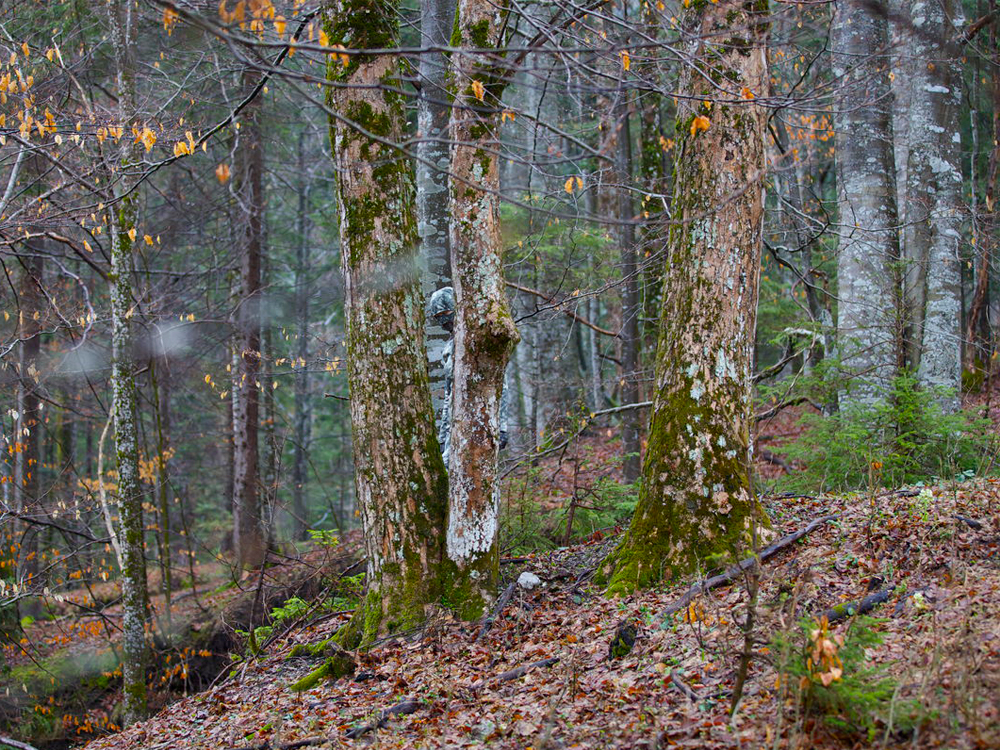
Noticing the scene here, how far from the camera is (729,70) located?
582cm

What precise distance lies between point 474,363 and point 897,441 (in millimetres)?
4438

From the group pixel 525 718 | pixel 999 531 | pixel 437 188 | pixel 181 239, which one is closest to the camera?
pixel 525 718

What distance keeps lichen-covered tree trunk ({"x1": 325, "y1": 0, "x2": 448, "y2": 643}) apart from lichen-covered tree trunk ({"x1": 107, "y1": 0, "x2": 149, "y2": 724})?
12.7 feet

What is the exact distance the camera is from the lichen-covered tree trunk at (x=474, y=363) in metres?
5.80

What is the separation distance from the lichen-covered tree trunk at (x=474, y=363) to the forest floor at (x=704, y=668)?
525mm

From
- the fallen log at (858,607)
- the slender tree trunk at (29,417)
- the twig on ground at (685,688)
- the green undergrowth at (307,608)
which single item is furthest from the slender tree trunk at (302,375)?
the fallen log at (858,607)

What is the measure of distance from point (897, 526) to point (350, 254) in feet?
15.4

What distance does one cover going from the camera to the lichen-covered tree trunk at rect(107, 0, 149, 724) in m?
8.55

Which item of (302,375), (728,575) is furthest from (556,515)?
(302,375)

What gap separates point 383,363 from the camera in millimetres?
6000

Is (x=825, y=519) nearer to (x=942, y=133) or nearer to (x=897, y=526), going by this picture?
(x=897, y=526)

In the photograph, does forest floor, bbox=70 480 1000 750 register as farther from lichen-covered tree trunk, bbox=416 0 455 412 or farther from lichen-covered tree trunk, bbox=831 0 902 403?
lichen-covered tree trunk, bbox=416 0 455 412

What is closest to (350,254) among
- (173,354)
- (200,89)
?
(200,89)

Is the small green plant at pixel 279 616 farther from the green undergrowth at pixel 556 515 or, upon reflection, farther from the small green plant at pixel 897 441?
the small green plant at pixel 897 441
